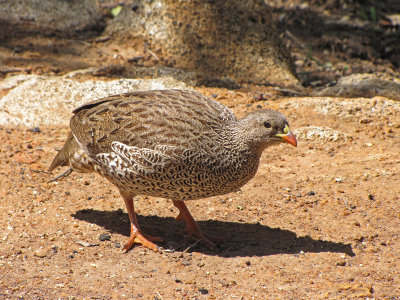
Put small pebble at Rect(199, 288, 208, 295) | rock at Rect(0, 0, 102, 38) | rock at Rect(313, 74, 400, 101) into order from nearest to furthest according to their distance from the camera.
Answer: small pebble at Rect(199, 288, 208, 295) → rock at Rect(313, 74, 400, 101) → rock at Rect(0, 0, 102, 38)

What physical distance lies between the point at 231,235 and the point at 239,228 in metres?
0.13

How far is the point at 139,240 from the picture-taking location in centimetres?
533

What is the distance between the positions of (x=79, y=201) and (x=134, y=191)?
1185mm

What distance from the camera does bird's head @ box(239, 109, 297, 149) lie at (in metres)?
4.98

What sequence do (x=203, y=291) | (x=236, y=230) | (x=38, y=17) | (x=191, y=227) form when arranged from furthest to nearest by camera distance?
(x=38, y=17)
(x=236, y=230)
(x=191, y=227)
(x=203, y=291)

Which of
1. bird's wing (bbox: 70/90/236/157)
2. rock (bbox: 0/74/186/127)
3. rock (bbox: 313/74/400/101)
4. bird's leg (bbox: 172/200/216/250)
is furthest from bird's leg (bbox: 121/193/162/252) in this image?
rock (bbox: 313/74/400/101)

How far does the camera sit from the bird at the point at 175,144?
484 centimetres

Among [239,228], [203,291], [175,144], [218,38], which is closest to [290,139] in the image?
[175,144]

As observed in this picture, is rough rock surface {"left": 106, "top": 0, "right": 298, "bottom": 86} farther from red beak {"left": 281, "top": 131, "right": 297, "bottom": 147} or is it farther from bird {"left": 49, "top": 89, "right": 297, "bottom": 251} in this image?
red beak {"left": 281, "top": 131, "right": 297, "bottom": 147}

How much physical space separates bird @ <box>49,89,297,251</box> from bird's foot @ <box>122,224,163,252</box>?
0.03 ft

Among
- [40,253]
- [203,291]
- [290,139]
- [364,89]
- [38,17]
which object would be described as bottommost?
[40,253]

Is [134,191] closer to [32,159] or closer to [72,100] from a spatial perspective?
[32,159]

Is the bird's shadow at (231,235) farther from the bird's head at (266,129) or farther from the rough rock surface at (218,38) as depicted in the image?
the rough rock surface at (218,38)

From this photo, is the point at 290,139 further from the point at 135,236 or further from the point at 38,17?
the point at 38,17
